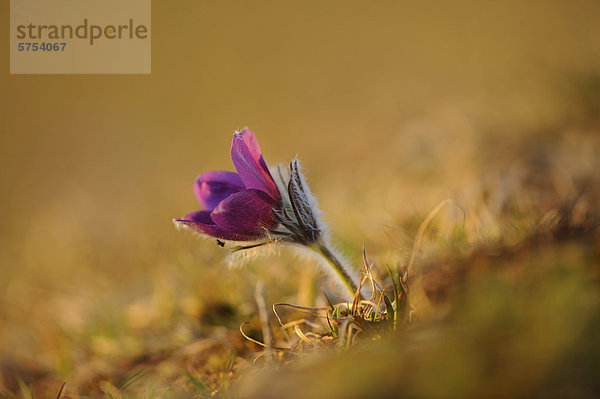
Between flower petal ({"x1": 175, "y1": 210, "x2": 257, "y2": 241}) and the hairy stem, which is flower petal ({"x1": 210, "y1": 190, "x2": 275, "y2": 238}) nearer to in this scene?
flower petal ({"x1": 175, "y1": 210, "x2": 257, "y2": 241})

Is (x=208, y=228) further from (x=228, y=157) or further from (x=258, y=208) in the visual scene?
(x=228, y=157)

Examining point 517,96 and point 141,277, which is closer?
point 141,277

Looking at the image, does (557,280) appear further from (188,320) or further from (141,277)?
(141,277)

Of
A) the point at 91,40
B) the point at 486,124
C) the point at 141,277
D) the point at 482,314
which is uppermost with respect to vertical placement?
the point at 91,40

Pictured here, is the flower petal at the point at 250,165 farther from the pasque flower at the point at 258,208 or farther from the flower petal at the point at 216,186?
the flower petal at the point at 216,186

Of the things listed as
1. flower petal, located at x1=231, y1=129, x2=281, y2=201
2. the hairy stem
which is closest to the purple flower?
flower petal, located at x1=231, y1=129, x2=281, y2=201

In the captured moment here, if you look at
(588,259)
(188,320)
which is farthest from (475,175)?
(188,320)

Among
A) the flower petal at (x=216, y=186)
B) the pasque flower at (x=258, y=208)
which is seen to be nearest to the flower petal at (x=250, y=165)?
the pasque flower at (x=258, y=208)
